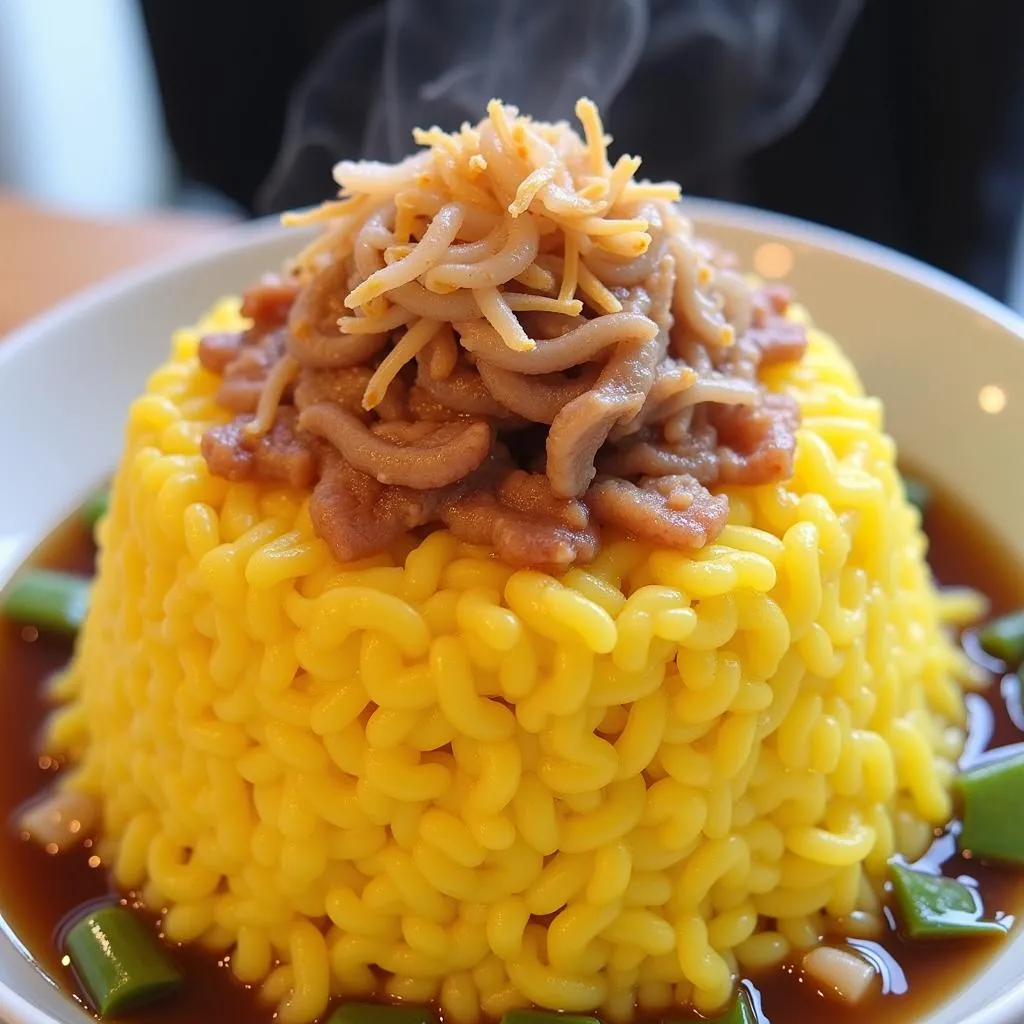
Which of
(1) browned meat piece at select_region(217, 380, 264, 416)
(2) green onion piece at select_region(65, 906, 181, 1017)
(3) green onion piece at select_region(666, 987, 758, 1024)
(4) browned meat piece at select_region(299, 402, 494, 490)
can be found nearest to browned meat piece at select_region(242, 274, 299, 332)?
(1) browned meat piece at select_region(217, 380, 264, 416)

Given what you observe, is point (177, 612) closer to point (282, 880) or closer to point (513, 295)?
point (282, 880)

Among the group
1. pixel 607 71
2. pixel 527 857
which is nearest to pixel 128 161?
pixel 607 71

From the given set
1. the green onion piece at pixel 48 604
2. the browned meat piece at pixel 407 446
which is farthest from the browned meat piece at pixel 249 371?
the green onion piece at pixel 48 604

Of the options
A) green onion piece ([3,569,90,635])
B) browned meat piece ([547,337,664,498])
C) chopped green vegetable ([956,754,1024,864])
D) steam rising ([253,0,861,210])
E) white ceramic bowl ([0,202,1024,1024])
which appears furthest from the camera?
steam rising ([253,0,861,210])

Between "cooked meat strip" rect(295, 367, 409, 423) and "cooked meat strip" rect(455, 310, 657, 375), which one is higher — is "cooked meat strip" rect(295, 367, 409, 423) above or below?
below

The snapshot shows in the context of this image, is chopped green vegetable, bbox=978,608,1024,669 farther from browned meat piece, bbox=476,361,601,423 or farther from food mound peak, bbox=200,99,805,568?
browned meat piece, bbox=476,361,601,423

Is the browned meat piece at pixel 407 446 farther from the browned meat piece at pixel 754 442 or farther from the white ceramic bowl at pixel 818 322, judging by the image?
the white ceramic bowl at pixel 818 322
